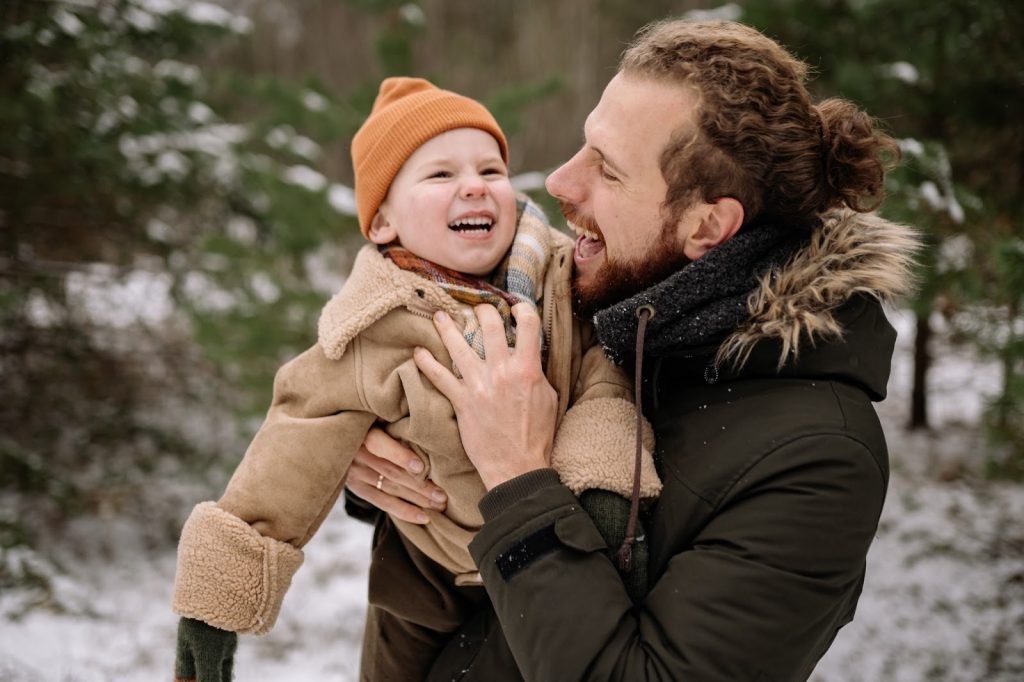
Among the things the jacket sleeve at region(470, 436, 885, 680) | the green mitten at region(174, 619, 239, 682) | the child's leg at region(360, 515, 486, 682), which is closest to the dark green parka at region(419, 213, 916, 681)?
the jacket sleeve at region(470, 436, 885, 680)

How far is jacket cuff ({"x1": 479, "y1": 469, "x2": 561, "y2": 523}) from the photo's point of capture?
1394 millimetres

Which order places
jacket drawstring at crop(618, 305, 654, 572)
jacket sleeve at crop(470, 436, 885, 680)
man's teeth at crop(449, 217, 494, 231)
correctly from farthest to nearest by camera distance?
man's teeth at crop(449, 217, 494, 231), jacket drawstring at crop(618, 305, 654, 572), jacket sleeve at crop(470, 436, 885, 680)

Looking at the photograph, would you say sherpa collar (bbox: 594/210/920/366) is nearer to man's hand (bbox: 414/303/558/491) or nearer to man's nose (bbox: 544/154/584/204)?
man's hand (bbox: 414/303/558/491)

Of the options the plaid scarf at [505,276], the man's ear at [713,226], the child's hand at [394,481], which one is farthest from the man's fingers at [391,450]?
the man's ear at [713,226]

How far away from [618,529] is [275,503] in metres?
0.77

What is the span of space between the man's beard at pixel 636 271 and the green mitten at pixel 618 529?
17.5 inches

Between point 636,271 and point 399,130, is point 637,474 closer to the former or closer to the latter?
point 636,271

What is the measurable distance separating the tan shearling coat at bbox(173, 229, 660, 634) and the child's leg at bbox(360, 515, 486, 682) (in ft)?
0.35

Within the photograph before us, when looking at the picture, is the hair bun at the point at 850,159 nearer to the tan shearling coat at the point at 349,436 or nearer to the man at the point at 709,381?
the man at the point at 709,381

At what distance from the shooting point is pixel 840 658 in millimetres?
4352

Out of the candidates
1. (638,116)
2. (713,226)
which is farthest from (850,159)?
(638,116)

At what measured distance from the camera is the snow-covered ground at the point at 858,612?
4.26 m

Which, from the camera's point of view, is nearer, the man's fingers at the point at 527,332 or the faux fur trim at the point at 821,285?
the faux fur trim at the point at 821,285

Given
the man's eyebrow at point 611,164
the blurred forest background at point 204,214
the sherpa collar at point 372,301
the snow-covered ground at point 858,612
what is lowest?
the snow-covered ground at point 858,612
